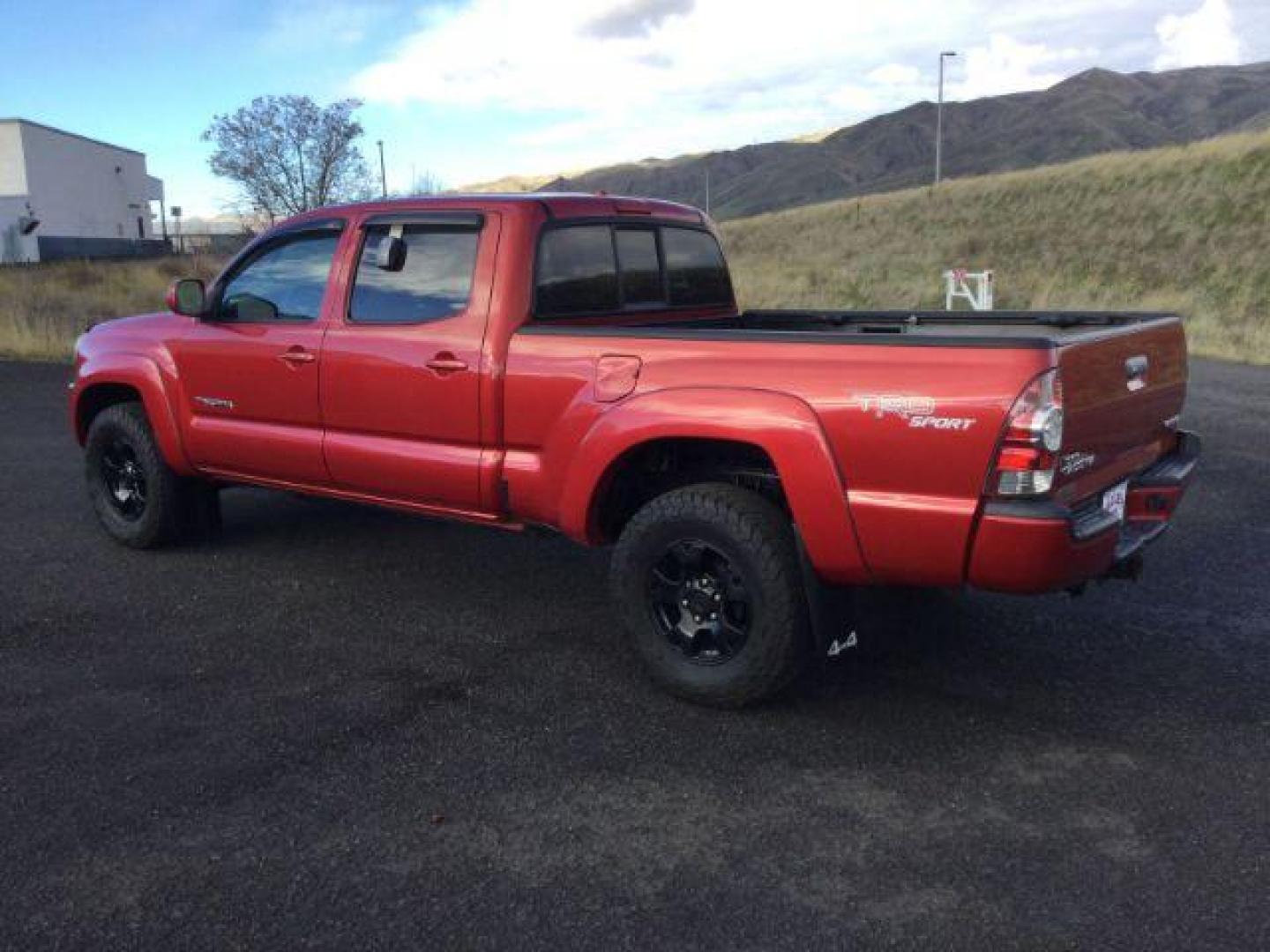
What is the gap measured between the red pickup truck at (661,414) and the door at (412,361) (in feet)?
0.04

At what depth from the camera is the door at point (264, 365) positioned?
498cm

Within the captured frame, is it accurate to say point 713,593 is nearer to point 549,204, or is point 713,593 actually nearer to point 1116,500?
point 1116,500

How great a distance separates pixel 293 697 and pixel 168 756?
0.54 meters

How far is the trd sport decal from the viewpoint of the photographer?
10.5ft

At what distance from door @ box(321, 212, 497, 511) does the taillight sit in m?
2.08

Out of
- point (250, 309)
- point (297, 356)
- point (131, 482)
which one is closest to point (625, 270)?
point (297, 356)

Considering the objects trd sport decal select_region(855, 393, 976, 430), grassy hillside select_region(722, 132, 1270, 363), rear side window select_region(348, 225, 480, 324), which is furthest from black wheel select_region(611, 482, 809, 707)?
grassy hillside select_region(722, 132, 1270, 363)

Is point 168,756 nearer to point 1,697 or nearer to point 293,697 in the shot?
point 293,697

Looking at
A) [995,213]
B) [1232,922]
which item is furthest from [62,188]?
[1232,922]

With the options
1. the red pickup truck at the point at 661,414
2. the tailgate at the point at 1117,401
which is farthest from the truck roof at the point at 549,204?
the tailgate at the point at 1117,401

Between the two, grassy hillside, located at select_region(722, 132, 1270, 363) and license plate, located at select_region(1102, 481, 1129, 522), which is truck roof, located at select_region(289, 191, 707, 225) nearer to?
license plate, located at select_region(1102, 481, 1129, 522)

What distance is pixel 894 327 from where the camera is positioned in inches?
198

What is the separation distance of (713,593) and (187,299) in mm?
3196

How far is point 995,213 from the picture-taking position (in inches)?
1604
